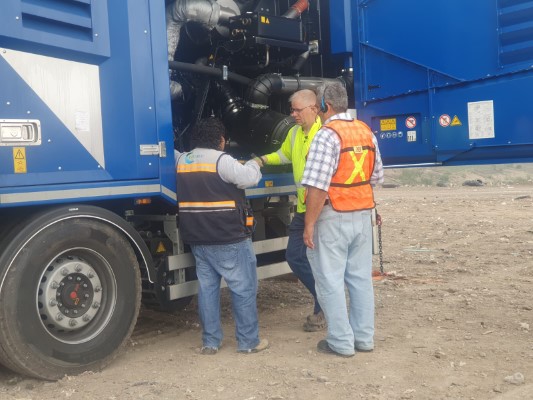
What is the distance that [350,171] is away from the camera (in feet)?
15.0

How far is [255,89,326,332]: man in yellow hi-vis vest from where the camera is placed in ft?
16.9

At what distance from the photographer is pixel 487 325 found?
5.38 m

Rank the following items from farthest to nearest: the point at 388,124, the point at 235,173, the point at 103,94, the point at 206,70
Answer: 1. the point at 388,124
2. the point at 206,70
3. the point at 235,173
4. the point at 103,94

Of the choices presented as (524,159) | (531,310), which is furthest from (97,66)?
(531,310)

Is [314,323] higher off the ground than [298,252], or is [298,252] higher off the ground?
[298,252]

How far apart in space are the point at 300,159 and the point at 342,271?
3.40 feet

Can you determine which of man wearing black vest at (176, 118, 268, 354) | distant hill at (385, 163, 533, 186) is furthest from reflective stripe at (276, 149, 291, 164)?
distant hill at (385, 163, 533, 186)

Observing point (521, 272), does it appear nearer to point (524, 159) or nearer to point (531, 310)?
point (531, 310)

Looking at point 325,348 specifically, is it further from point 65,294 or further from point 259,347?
→ point 65,294

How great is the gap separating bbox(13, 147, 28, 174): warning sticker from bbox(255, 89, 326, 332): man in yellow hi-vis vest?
6.23 feet

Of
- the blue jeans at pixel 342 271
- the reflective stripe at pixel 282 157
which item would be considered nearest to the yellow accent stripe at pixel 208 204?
the blue jeans at pixel 342 271

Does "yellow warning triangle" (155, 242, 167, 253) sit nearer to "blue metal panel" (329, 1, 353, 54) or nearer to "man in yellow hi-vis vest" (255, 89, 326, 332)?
"man in yellow hi-vis vest" (255, 89, 326, 332)

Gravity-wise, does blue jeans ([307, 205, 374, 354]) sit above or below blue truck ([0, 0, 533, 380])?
below

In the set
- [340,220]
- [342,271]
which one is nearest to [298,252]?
[342,271]
